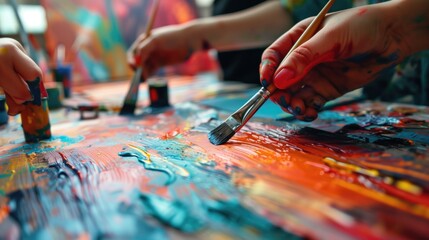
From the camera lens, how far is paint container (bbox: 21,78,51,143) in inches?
33.3

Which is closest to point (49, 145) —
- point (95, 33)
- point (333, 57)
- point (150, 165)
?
point (150, 165)

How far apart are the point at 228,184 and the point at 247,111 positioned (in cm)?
28

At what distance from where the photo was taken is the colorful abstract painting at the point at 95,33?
1.93 metres

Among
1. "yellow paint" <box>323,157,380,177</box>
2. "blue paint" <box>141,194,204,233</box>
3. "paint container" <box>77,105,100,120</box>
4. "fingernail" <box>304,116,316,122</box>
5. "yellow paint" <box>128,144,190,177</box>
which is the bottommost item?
"blue paint" <box>141,194,204,233</box>

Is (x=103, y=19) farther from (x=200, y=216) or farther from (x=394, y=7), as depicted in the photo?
(x=200, y=216)

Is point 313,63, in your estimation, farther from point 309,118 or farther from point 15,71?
point 15,71

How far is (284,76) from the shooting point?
72 centimetres

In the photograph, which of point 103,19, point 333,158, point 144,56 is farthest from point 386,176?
point 103,19

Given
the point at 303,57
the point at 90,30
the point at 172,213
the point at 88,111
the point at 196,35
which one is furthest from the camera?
the point at 90,30

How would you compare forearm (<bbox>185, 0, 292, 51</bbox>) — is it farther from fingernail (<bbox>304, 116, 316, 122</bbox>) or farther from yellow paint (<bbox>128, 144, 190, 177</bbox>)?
yellow paint (<bbox>128, 144, 190, 177</bbox>)

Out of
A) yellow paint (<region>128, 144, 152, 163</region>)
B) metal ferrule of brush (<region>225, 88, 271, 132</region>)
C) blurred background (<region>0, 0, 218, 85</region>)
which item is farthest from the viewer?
blurred background (<region>0, 0, 218, 85</region>)

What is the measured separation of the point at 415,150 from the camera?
64cm

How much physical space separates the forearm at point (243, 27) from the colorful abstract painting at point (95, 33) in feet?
2.63

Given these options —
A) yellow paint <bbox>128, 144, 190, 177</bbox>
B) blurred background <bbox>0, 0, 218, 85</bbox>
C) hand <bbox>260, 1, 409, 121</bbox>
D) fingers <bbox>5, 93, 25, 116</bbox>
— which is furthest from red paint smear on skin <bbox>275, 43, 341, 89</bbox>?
blurred background <bbox>0, 0, 218, 85</bbox>
